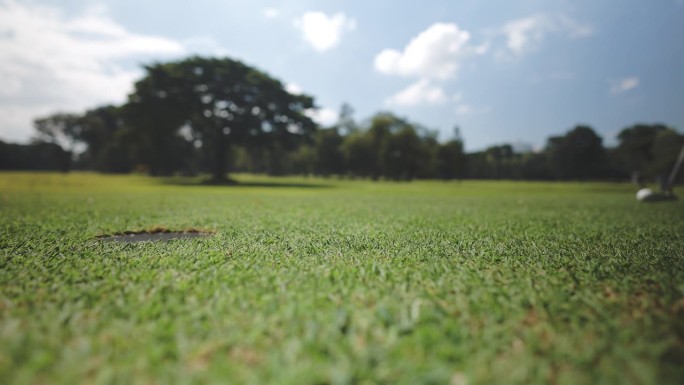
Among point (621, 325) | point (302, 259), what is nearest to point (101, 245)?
point (302, 259)

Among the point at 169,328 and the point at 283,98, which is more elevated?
the point at 283,98

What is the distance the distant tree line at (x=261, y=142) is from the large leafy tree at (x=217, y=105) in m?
0.12

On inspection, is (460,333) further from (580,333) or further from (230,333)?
(230,333)

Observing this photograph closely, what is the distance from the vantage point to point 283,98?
1607 inches

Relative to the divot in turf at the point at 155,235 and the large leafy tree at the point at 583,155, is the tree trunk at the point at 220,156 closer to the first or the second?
the divot in turf at the point at 155,235

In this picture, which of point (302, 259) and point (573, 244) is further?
point (573, 244)

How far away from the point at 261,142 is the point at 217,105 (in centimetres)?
688

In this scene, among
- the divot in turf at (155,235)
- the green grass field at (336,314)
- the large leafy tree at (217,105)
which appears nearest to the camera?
the green grass field at (336,314)

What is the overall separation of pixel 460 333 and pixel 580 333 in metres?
0.91

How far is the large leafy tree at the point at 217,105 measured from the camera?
3656cm

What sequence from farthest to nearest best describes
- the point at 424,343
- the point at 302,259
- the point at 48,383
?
the point at 302,259
the point at 424,343
the point at 48,383

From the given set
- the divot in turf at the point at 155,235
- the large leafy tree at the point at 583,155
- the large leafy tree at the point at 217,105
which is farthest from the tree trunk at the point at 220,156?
the large leafy tree at the point at 583,155

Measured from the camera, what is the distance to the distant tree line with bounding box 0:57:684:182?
3769 centimetres

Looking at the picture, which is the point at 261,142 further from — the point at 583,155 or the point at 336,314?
the point at 583,155
